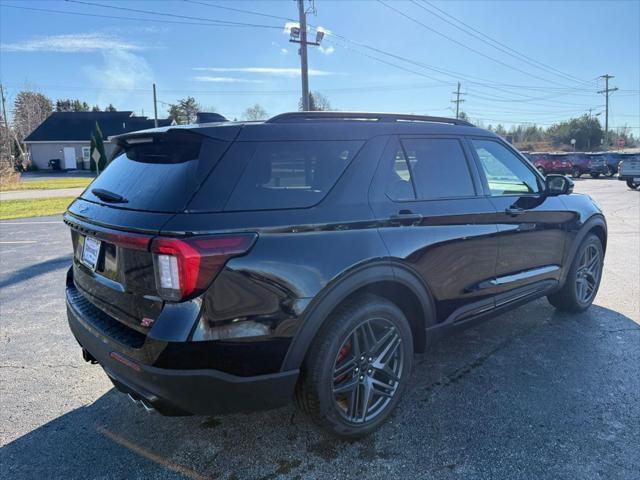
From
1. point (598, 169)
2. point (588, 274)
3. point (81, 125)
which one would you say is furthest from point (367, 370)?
point (81, 125)

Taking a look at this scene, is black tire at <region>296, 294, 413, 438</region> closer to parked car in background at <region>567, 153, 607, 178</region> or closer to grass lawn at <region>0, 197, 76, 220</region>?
grass lawn at <region>0, 197, 76, 220</region>

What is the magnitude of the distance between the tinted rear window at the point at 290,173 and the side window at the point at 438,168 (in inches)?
20.0

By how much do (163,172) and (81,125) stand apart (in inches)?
2118

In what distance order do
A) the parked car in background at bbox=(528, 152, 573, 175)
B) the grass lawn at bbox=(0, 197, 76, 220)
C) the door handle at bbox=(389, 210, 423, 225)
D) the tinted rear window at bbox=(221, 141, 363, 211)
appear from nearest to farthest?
1. the tinted rear window at bbox=(221, 141, 363, 211)
2. the door handle at bbox=(389, 210, 423, 225)
3. the grass lawn at bbox=(0, 197, 76, 220)
4. the parked car in background at bbox=(528, 152, 573, 175)

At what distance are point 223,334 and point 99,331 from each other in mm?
782

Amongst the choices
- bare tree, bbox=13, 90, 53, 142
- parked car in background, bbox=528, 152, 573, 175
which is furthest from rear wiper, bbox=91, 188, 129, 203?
bare tree, bbox=13, 90, 53, 142

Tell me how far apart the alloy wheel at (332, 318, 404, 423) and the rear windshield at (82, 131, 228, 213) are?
1194 mm

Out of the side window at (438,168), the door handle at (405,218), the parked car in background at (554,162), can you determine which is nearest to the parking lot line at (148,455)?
the door handle at (405,218)

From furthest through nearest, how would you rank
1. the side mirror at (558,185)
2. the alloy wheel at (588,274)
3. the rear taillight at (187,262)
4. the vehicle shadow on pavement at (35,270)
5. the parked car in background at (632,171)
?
the parked car in background at (632,171), the vehicle shadow on pavement at (35,270), the alloy wheel at (588,274), the side mirror at (558,185), the rear taillight at (187,262)

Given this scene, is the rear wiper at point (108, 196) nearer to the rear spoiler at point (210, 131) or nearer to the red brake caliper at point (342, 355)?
the rear spoiler at point (210, 131)

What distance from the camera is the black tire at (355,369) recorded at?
244 cm

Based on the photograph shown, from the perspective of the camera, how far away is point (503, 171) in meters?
3.88

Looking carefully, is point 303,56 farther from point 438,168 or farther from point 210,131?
point 210,131

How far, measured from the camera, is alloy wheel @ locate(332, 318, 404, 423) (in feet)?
8.59
